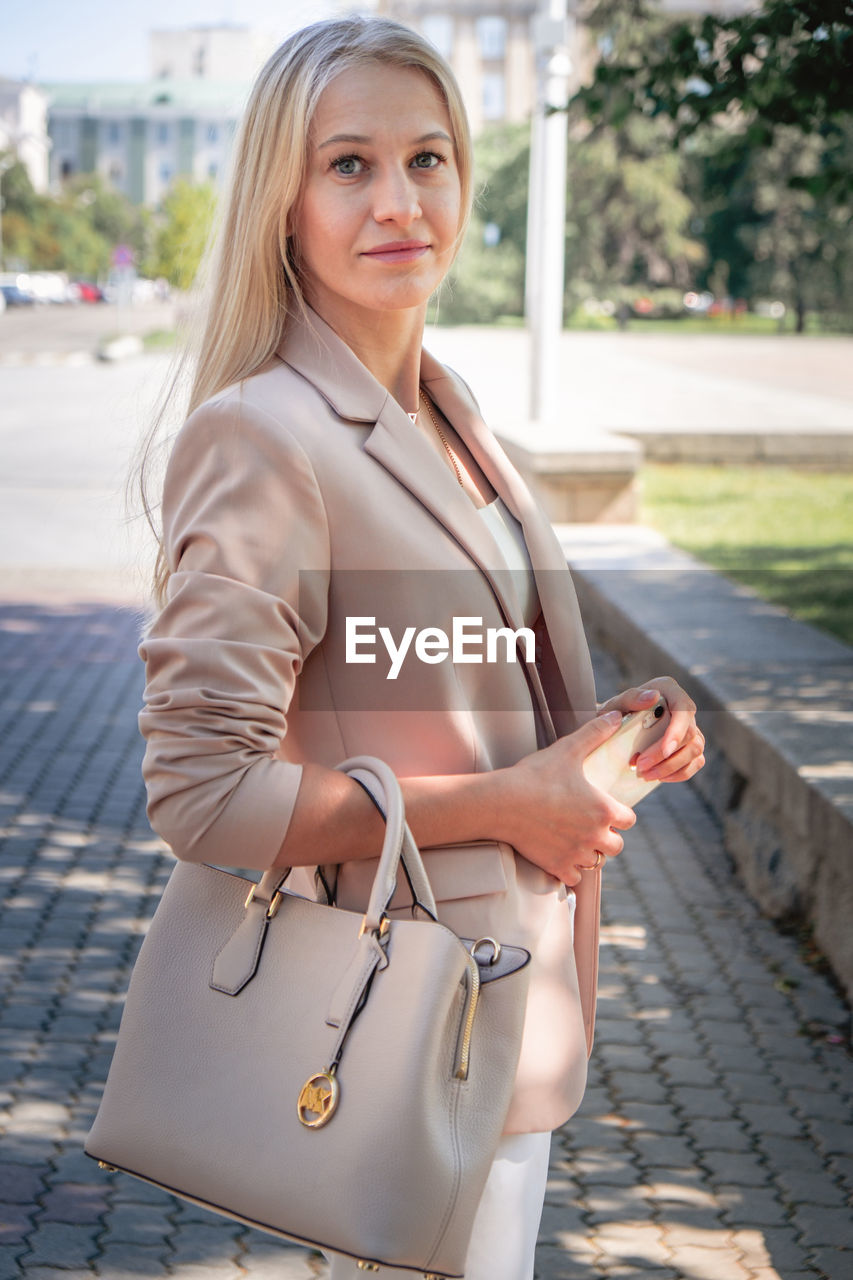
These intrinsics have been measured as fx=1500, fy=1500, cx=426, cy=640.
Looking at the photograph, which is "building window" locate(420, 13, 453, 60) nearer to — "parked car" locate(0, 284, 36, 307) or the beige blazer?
"parked car" locate(0, 284, 36, 307)

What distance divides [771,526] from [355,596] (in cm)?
1107

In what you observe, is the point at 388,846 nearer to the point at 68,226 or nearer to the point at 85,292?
the point at 85,292

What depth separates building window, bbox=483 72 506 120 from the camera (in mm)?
107500

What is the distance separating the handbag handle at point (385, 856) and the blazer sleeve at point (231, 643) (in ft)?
0.12

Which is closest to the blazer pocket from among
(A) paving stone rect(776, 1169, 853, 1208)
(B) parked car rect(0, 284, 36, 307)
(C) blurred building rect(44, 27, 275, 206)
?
(A) paving stone rect(776, 1169, 853, 1208)

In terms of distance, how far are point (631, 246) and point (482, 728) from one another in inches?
2644

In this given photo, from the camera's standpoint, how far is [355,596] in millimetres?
1583

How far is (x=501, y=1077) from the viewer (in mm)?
1438

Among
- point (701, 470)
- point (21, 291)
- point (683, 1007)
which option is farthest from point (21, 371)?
point (21, 291)

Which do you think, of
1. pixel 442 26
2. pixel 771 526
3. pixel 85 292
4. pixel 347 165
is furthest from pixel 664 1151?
pixel 85 292

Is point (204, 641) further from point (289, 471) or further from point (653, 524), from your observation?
point (653, 524)

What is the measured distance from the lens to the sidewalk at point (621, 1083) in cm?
327

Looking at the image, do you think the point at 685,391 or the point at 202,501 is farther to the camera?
the point at 685,391

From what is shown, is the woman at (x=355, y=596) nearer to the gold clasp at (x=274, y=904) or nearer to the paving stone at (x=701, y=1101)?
the gold clasp at (x=274, y=904)
